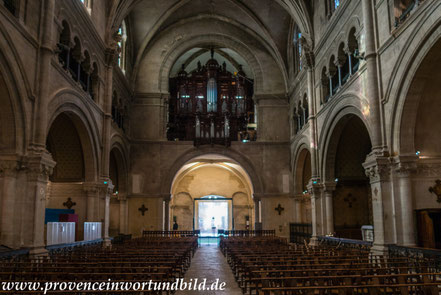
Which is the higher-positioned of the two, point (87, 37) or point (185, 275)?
point (87, 37)

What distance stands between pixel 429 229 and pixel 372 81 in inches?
215

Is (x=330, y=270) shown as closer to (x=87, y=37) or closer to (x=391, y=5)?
(x=391, y=5)

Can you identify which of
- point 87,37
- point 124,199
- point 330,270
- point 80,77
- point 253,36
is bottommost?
point 330,270

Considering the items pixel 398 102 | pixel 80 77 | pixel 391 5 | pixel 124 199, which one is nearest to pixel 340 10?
pixel 391 5

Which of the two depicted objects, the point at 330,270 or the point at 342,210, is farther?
the point at 342,210

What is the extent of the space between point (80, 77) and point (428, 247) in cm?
1659

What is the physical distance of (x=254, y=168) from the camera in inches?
1205

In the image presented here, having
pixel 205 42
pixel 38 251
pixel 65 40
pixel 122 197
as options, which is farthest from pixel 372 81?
pixel 122 197

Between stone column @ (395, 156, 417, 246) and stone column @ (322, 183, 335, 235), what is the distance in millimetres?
7655

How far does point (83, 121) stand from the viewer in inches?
758

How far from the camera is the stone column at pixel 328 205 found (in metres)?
21.1

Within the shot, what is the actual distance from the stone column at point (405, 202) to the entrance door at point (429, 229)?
0.26m

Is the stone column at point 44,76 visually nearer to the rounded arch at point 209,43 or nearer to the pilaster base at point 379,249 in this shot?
the pilaster base at point 379,249

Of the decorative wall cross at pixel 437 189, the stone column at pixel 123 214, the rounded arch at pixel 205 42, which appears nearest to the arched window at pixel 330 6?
the rounded arch at pixel 205 42
